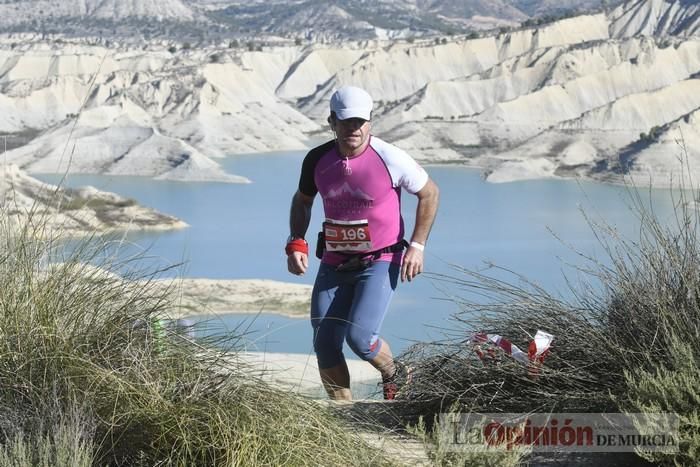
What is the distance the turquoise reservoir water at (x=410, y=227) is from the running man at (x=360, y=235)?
9835 mm

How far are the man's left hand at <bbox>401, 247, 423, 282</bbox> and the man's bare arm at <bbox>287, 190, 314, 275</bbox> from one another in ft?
1.26

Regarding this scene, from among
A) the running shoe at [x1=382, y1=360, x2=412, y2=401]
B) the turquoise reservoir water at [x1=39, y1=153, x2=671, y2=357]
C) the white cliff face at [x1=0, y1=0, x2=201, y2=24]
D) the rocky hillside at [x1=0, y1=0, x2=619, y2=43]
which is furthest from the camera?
the white cliff face at [x1=0, y1=0, x2=201, y2=24]

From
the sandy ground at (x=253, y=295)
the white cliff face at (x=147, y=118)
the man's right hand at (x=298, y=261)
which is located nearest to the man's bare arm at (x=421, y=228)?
the man's right hand at (x=298, y=261)

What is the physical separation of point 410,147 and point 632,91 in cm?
1509

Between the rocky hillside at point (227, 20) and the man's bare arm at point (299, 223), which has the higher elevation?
the man's bare arm at point (299, 223)

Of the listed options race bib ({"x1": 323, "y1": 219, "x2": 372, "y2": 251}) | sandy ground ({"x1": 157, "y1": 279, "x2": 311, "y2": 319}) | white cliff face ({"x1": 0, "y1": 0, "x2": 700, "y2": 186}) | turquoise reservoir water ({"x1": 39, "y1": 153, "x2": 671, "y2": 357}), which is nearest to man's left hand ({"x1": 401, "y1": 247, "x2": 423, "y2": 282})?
race bib ({"x1": 323, "y1": 219, "x2": 372, "y2": 251})

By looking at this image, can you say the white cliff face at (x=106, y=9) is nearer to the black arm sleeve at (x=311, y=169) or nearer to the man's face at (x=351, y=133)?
the black arm sleeve at (x=311, y=169)

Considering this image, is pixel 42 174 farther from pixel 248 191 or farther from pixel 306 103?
pixel 306 103

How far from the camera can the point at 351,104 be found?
3580 mm

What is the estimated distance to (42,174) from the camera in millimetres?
37188

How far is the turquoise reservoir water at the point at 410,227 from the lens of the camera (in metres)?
17.5

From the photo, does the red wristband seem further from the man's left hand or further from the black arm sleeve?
Result: the man's left hand

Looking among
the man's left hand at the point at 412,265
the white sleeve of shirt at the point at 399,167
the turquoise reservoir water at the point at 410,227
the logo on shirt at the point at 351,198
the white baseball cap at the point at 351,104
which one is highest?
the white baseball cap at the point at 351,104

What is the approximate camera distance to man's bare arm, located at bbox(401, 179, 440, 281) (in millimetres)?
3643
